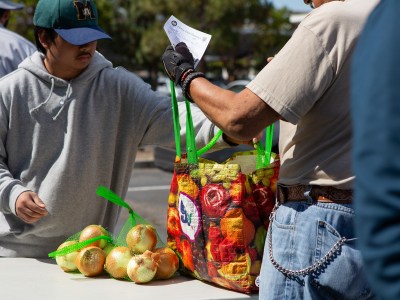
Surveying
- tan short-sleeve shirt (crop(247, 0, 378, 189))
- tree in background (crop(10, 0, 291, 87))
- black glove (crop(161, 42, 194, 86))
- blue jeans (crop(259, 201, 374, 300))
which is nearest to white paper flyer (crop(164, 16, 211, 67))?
black glove (crop(161, 42, 194, 86))

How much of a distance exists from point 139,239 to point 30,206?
409 mm

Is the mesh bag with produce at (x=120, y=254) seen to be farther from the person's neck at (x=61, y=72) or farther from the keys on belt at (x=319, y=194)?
the keys on belt at (x=319, y=194)

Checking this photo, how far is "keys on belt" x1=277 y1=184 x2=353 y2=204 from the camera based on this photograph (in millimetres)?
2119

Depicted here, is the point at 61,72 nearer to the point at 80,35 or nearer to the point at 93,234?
the point at 80,35

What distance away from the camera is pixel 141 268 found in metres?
2.69

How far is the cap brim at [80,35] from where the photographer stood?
9.67 feet

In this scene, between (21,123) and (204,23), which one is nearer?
(21,123)

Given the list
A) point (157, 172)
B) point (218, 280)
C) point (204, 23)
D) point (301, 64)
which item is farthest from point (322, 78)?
point (204, 23)

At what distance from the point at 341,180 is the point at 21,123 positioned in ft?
4.52

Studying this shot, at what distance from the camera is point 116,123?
3053 mm

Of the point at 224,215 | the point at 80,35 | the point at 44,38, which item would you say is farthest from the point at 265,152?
the point at 44,38

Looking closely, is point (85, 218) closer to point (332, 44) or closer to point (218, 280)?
point (218, 280)

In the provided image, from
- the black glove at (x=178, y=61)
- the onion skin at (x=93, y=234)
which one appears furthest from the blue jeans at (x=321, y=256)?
the onion skin at (x=93, y=234)

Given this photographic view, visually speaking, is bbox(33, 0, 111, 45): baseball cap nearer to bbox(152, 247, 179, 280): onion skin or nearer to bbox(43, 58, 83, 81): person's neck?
bbox(43, 58, 83, 81): person's neck
